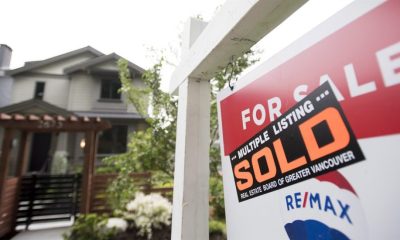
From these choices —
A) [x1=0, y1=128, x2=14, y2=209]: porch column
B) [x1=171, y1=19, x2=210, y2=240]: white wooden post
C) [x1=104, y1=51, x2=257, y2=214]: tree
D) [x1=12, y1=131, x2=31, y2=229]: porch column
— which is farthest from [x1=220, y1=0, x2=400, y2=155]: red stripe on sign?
[x1=12, y1=131, x2=31, y2=229]: porch column

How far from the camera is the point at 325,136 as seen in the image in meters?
0.52

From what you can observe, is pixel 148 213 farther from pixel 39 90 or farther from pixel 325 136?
pixel 39 90

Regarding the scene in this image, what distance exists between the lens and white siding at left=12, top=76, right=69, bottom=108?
10.5m

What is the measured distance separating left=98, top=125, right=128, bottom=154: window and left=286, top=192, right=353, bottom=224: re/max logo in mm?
10445

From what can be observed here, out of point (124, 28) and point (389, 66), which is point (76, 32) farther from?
point (389, 66)

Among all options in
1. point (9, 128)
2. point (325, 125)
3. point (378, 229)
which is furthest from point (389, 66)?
point (9, 128)

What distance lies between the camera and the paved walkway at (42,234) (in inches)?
169

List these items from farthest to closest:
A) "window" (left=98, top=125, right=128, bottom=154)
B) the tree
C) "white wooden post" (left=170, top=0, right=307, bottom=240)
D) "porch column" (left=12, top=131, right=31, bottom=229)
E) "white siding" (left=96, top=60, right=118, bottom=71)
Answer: "white siding" (left=96, top=60, right=118, bottom=71), "window" (left=98, top=125, right=128, bottom=154), "porch column" (left=12, top=131, right=31, bottom=229), the tree, "white wooden post" (left=170, top=0, right=307, bottom=240)

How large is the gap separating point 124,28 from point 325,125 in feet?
7.56

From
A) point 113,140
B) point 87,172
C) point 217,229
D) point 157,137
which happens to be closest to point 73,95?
point 113,140

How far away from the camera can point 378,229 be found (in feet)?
1.31

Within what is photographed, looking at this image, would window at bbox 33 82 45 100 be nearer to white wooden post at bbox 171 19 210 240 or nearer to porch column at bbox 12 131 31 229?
porch column at bbox 12 131 31 229

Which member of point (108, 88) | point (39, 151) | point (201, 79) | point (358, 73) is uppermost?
point (108, 88)

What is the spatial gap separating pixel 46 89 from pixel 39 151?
3006mm
